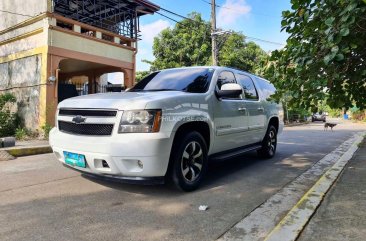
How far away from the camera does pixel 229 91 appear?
4.69m

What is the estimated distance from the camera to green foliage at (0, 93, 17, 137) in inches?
432

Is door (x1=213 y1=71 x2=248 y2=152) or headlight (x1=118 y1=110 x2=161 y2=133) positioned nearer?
headlight (x1=118 y1=110 x2=161 y2=133)

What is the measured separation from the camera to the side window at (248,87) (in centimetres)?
590

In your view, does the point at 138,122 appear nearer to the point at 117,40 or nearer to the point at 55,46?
the point at 55,46

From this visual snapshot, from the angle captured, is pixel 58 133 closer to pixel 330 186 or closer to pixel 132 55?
pixel 330 186

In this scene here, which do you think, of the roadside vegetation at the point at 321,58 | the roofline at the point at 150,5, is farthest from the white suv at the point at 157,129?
the roofline at the point at 150,5

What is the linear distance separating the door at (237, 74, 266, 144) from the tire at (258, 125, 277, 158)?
1.48ft

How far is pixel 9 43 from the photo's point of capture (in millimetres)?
12500

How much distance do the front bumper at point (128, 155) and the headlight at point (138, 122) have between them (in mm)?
59

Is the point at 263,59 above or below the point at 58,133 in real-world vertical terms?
above

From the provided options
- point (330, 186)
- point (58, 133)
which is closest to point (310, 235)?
point (330, 186)

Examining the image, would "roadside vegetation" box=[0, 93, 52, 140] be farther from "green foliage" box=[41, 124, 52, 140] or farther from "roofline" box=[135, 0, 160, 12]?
"roofline" box=[135, 0, 160, 12]

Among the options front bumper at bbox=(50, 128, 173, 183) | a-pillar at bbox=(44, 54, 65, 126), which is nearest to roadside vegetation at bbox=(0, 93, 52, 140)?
a-pillar at bbox=(44, 54, 65, 126)

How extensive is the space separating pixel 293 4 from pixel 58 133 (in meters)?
3.36
